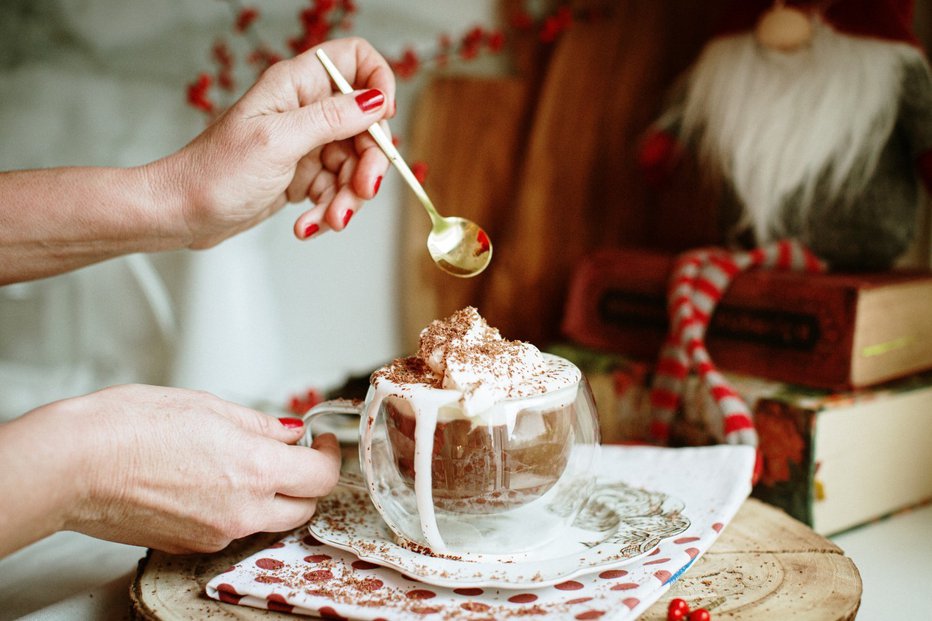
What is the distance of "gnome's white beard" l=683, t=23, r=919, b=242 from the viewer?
108cm

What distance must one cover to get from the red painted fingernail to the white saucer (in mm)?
392

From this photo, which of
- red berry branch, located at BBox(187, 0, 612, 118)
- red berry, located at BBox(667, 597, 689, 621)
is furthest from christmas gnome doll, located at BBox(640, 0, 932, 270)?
red berry, located at BBox(667, 597, 689, 621)

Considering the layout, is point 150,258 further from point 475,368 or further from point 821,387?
point 821,387

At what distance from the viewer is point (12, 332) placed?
121 centimetres

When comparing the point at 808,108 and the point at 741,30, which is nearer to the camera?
the point at 808,108

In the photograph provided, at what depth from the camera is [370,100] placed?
0.81 meters

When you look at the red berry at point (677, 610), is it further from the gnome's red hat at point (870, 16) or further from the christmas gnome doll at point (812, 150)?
the gnome's red hat at point (870, 16)

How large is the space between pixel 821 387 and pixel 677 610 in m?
0.52

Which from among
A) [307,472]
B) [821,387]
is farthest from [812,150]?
[307,472]

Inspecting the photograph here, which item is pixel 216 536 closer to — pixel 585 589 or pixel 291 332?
pixel 585 589

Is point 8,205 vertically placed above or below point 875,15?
below

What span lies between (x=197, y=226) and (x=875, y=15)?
94 centimetres

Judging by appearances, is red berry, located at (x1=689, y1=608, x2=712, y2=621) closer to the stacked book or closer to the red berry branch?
the stacked book

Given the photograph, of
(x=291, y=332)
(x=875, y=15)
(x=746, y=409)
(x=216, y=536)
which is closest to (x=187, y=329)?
(x=291, y=332)
